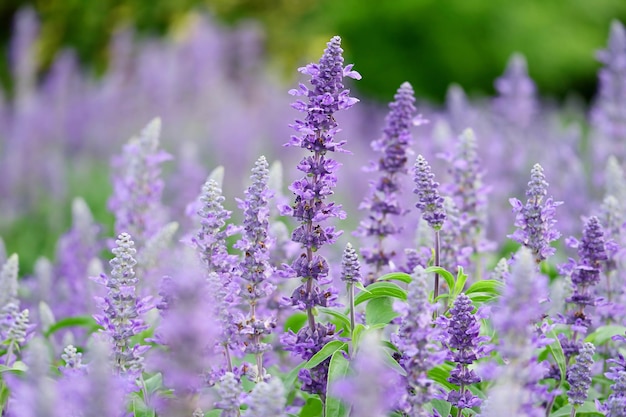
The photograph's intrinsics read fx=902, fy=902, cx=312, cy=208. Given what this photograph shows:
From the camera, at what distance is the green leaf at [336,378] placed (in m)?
2.41

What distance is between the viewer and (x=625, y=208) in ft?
12.9

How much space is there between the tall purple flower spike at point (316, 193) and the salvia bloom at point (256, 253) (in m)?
0.08

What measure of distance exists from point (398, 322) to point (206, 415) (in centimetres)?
68

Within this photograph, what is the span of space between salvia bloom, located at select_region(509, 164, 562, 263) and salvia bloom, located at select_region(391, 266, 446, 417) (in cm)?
63

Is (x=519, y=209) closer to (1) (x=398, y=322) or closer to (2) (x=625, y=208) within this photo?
(1) (x=398, y=322)

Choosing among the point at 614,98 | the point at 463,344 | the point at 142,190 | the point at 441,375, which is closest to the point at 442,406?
the point at 441,375

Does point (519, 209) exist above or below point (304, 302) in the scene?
above

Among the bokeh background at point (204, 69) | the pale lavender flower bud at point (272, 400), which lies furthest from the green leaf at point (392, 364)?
the bokeh background at point (204, 69)

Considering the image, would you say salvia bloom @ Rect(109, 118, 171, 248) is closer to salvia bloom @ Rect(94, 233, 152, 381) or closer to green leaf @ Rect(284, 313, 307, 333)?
green leaf @ Rect(284, 313, 307, 333)

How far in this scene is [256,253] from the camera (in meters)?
2.68

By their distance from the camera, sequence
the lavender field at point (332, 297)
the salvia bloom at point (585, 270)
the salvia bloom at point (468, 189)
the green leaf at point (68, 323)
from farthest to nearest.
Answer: the salvia bloom at point (468, 189), the green leaf at point (68, 323), the salvia bloom at point (585, 270), the lavender field at point (332, 297)

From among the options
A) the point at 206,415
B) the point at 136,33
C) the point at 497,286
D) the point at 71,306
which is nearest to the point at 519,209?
the point at 497,286

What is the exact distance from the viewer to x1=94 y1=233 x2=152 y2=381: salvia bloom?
2.50 meters

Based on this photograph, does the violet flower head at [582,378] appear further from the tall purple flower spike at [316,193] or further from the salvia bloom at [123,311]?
the salvia bloom at [123,311]
